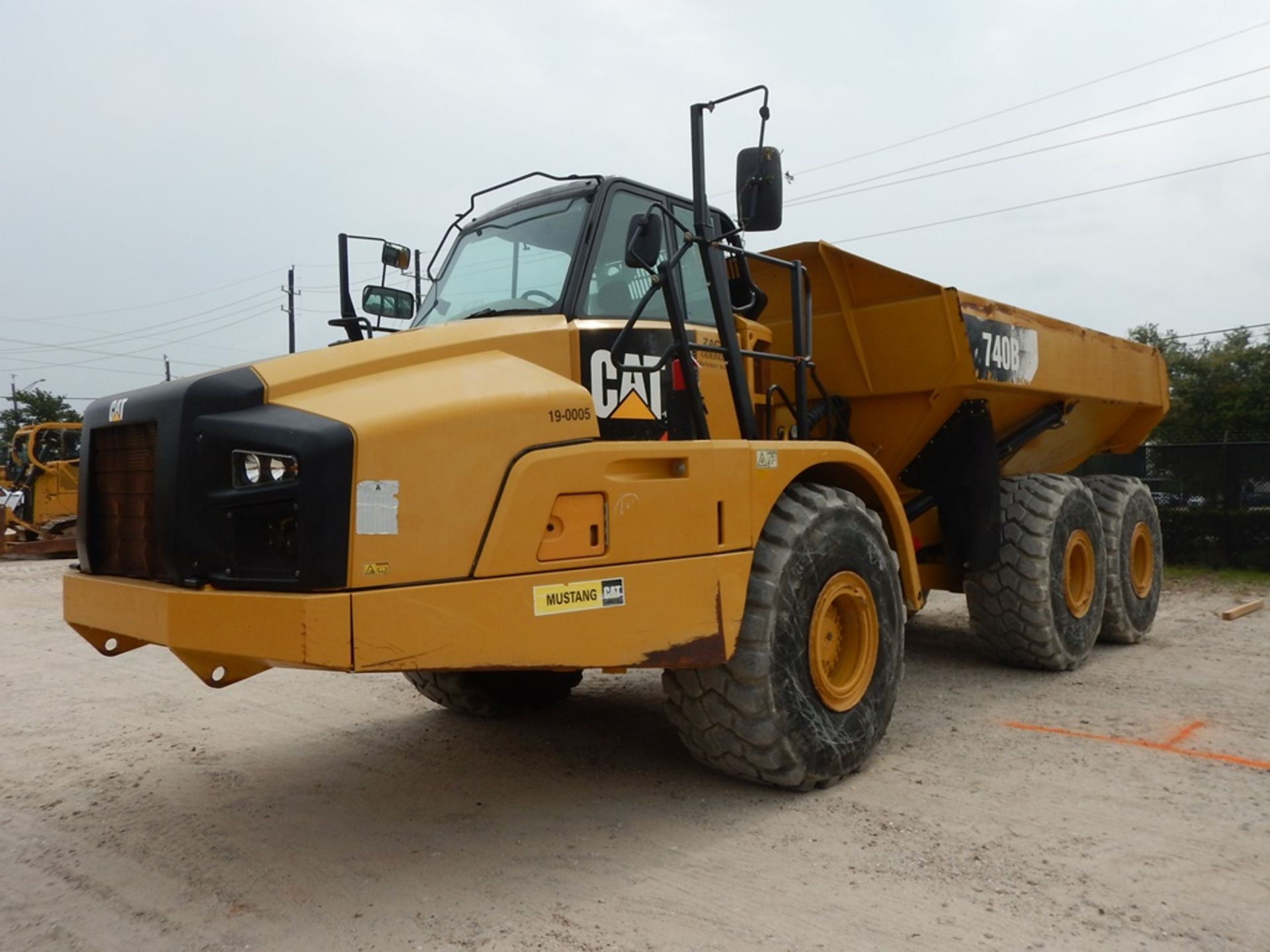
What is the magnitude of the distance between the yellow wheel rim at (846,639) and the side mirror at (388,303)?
2.51m

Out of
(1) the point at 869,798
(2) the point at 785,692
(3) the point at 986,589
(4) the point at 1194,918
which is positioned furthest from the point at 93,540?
(3) the point at 986,589

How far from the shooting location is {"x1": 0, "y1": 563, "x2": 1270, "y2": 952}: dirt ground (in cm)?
321

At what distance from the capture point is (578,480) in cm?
359

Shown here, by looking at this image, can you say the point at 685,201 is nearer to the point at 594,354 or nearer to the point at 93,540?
the point at 594,354

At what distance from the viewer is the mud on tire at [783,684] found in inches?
165

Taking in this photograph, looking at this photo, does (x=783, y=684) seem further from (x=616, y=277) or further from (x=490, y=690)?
(x=490, y=690)

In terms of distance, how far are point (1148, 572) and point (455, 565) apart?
7.29 meters

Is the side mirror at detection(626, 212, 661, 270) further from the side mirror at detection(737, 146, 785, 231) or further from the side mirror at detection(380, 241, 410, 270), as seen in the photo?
the side mirror at detection(380, 241, 410, 270)

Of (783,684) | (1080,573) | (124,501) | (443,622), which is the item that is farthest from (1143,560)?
(124,501)

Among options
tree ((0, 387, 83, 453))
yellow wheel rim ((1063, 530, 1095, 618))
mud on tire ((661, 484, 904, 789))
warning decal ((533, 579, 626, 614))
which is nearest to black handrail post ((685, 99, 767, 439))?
mud on tire ((661, 484, 904, 789))

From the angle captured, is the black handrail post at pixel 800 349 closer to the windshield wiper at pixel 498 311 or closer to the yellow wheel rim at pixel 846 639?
the yellow wheel rim at pixel 846 639

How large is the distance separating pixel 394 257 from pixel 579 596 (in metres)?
2.32

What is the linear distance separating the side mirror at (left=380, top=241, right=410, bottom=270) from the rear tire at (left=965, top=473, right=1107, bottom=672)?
4.32 metres

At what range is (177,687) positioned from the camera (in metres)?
7.10
